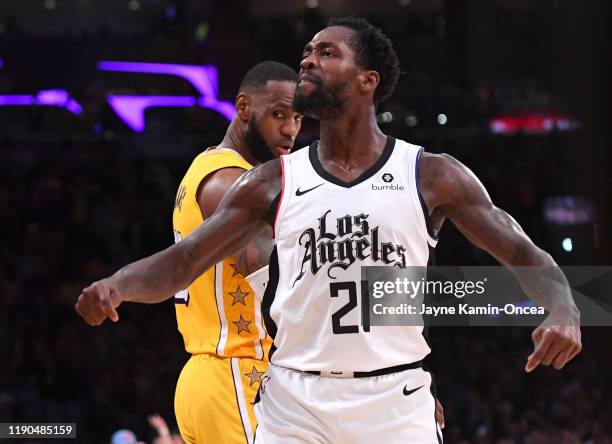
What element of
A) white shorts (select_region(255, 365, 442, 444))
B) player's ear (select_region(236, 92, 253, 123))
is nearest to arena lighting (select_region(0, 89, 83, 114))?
player's ear (select_region(236, 92, 253, 123))

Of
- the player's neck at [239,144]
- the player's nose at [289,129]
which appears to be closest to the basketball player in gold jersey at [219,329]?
the player's neck at [239,144]

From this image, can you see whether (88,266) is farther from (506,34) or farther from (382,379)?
(382,379)

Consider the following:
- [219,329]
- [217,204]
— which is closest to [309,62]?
[217,204]

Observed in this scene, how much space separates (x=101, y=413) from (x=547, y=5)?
9.09 meters

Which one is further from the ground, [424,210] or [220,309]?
[424,210]

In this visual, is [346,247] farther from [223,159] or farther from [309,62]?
[223,159]

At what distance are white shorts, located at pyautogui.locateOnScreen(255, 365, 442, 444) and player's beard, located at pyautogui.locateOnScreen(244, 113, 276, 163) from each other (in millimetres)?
1471

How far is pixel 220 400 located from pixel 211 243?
819 millimetres

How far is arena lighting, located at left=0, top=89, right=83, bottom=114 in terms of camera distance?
1165cm

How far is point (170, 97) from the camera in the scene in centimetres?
1252

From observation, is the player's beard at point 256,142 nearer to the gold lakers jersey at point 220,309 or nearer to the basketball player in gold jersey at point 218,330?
the basketball player in gold jersey at point 218,330

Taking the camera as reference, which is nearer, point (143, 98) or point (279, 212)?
point (279, 212)

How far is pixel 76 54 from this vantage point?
1272 centimetres

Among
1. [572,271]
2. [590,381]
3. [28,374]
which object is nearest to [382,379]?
[572,271]
